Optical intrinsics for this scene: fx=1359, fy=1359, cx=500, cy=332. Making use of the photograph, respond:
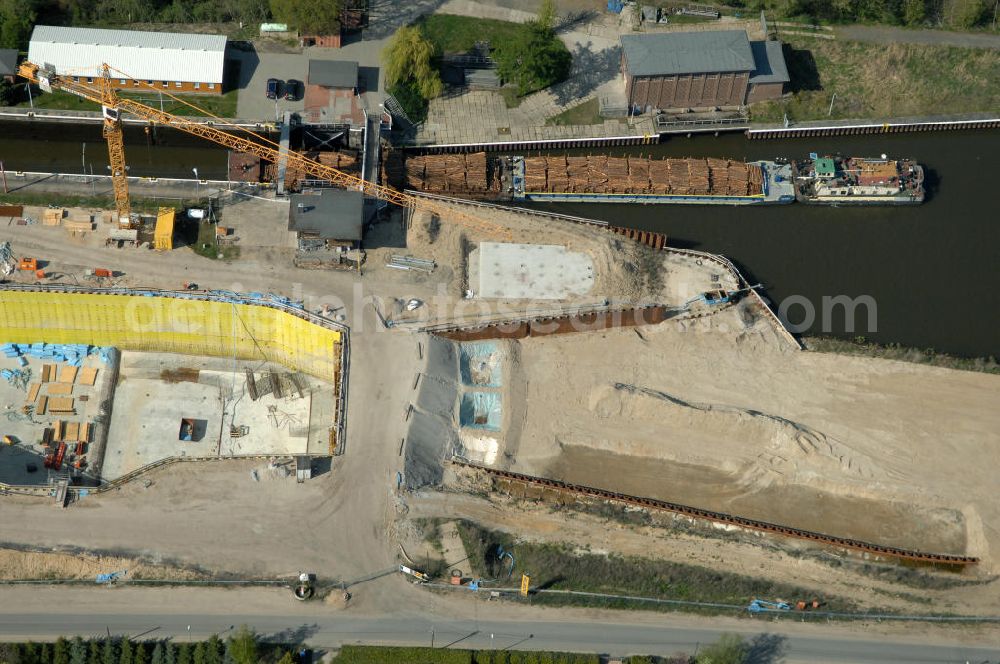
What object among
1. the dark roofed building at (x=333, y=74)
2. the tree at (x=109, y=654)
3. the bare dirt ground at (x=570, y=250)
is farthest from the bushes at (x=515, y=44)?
the tree at (x=109, y=654)

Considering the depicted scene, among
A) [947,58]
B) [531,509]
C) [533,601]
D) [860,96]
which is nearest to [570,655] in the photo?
[533,601]

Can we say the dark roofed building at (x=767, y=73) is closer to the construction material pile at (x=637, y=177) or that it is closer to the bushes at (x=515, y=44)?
the construction material pile at (x=637, y=177)

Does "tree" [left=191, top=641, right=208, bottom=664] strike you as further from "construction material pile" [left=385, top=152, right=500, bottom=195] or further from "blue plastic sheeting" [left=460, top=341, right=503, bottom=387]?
"construction material pile" [left=385, top=152, right=500, bottom=195]

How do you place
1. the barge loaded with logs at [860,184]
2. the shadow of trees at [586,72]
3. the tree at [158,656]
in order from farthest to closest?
the shadow of trees at [586,72] → the barge loaded with logs at [860,184] → the tree at [158,656]

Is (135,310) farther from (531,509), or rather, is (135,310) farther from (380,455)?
(531,509)

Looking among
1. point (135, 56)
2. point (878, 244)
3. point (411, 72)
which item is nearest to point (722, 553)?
point (878, 244)

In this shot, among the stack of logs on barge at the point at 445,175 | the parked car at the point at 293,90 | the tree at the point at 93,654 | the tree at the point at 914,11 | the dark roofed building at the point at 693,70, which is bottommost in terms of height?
the tree at the point at 93,654

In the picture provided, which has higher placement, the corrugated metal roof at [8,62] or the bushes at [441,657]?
the corrugated metal roof at [8,62]
